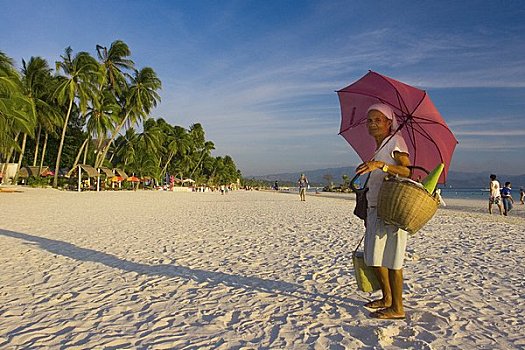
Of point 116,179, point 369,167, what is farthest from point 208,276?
point 116,179

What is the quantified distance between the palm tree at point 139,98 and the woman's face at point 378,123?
37588 millimetres

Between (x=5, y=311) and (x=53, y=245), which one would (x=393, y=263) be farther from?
(x=53, y=245)

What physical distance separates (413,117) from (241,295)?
2280 mm

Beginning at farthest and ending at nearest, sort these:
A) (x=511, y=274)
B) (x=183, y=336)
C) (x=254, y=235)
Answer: (x=254, y=235) < (x=511, y=274) < (x=183, y=336)

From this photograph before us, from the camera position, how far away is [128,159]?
2098 inches

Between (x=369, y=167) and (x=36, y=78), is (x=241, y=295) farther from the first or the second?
(x=36, y=78)

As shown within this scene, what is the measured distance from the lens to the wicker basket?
8.97 feet

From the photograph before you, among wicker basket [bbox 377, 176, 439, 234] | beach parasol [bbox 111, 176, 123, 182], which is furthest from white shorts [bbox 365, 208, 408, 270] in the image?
beach parasol [bbox 111, 176, 123, 182]

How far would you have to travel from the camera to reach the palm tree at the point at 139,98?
38.6m

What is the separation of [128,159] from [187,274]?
51.5m

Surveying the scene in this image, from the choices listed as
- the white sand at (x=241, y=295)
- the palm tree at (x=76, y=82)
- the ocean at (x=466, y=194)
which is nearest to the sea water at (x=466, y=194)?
the ocean at (x=466, y=194)

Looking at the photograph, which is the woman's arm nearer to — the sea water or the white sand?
the white sand

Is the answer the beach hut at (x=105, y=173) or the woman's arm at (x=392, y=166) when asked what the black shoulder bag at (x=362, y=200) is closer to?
the woman's arm at (x=392, y=166)

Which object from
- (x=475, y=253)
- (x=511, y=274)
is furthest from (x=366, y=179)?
(x=475, y=253)
